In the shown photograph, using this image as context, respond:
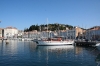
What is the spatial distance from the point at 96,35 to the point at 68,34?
46.6 metres

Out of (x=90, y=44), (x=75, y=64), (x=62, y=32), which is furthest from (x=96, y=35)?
(x=75, y=64)

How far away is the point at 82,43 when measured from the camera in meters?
79.6

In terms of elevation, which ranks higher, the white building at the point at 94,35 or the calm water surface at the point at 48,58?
the white building at the point at 94,35

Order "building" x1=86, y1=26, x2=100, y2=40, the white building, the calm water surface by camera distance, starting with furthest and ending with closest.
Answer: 1. "building" x1=86, y1=26, x2=100, y2=40
2. the white building
3. the calm water surface

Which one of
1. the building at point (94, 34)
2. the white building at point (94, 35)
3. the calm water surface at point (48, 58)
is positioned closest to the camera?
the calm water surface at point (48, 58)

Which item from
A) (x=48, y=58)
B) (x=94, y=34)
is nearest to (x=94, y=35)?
(x=94, y=34)

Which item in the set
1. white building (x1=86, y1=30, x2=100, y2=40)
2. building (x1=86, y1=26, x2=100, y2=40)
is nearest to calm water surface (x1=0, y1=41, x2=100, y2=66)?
white building (x1=86, y1=30, x2=100, y2=40)

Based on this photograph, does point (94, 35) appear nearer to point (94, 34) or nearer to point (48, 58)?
point (94, 34)

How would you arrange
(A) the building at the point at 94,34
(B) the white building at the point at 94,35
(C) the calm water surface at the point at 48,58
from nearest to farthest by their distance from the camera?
1. (C) the calm water surface at the point at 48,58
2. (B) the white building at the point at 94,35
3. (A) the building at the point at 94,34

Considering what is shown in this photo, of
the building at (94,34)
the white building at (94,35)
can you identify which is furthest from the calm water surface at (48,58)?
the building at (94,34)

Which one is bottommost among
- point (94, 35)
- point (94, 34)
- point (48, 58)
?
point (48, 58)

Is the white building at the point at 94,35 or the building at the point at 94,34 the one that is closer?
the white building at the point at 94,35

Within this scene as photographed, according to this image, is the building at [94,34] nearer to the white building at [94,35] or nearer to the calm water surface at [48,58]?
the white building at [94,35]

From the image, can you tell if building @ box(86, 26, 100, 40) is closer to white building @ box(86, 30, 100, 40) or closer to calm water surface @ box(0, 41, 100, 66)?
white building @ box(86, 30, 100, 40)
